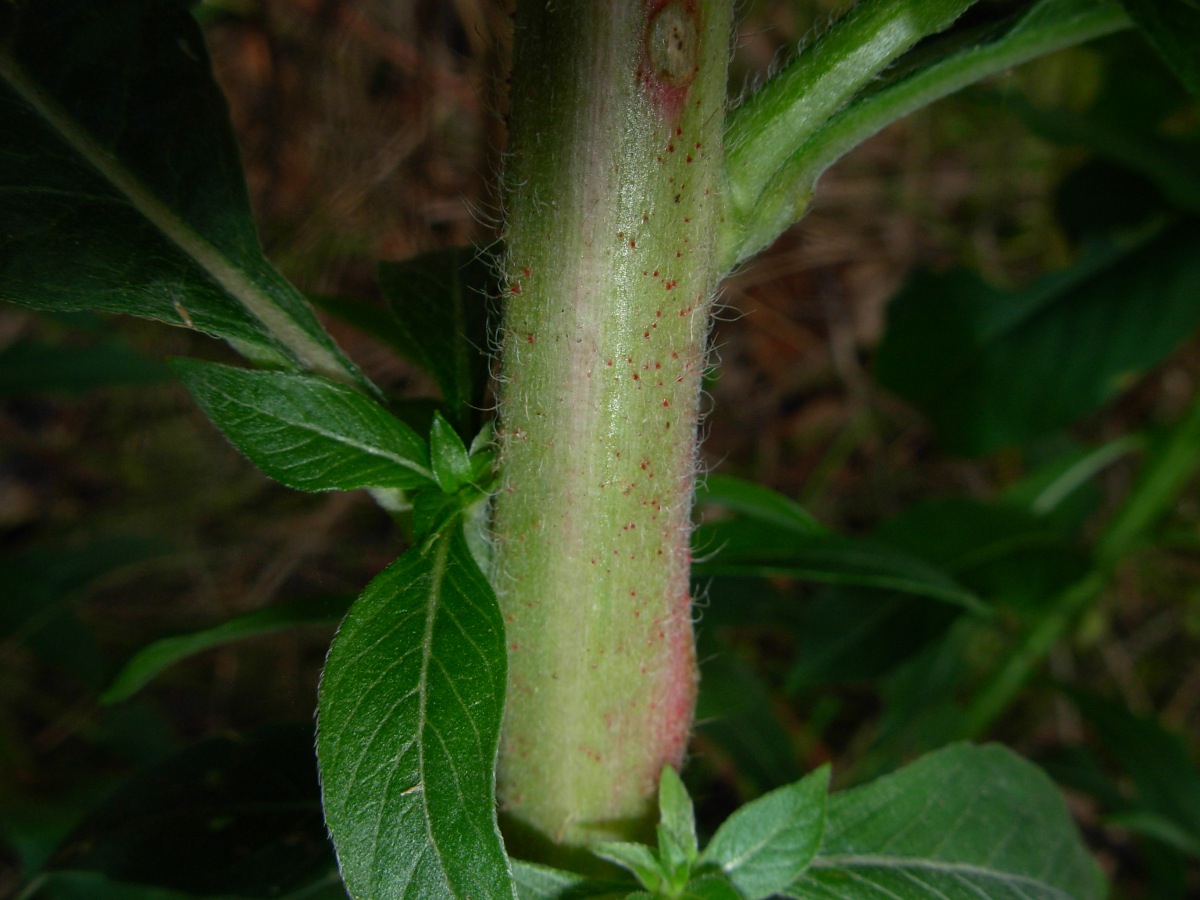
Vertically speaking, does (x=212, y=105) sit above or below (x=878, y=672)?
above

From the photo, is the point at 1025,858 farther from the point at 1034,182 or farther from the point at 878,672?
the point at 1034,182

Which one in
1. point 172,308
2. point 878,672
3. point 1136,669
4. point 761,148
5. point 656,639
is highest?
point 761,148

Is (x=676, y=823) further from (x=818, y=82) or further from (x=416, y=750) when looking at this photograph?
(x=818, y=82)

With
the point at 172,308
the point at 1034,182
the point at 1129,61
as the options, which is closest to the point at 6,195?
the point at 172,308

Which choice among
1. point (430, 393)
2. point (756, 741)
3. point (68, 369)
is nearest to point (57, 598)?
point (68, 369)

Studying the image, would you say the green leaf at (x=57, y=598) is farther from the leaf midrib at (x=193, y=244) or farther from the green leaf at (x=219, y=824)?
the leaf midrib at (x=193, y=244)

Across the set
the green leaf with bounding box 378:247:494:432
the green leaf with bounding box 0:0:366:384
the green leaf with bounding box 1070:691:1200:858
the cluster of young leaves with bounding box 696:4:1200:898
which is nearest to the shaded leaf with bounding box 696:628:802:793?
the cluster of young leaves with bounding box 696:4:1200:898
